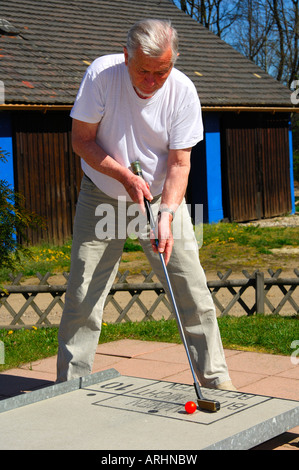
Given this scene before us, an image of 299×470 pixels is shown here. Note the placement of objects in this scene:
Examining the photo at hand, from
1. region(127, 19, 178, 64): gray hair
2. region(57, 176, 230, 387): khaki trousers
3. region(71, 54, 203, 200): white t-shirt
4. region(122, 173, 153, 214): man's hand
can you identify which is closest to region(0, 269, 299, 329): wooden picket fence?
region(57, 176, 230, 387): khaki trousers

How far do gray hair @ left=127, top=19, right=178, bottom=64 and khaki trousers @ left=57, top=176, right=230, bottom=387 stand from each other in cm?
86

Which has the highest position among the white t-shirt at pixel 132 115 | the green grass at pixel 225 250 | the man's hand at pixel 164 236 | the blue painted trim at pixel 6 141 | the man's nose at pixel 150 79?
the blue painted trim at pixel 6 141

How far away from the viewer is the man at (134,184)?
3555 millimetres

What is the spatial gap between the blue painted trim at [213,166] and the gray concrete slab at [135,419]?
11.7m

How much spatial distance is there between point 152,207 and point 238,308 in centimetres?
384

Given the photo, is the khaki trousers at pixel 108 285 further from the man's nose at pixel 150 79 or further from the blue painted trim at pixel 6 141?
the blue painted trim at pixel 6 141

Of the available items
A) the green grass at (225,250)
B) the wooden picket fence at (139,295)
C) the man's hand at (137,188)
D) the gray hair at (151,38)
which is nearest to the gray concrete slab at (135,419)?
the man's hand at (137,188)

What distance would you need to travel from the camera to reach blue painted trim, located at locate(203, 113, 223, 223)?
1516 cm

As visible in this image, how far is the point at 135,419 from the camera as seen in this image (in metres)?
3.12

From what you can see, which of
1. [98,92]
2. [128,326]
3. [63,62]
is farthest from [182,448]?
[63,62]

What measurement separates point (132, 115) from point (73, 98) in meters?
8.97

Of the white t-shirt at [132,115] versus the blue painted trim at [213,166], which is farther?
the blue painted trim at [213,166]

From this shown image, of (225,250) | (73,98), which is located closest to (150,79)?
(225,250)

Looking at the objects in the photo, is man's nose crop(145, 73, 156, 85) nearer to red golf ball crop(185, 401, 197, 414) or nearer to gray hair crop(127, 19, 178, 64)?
gray hair crop(127, 19, 178, 64)
